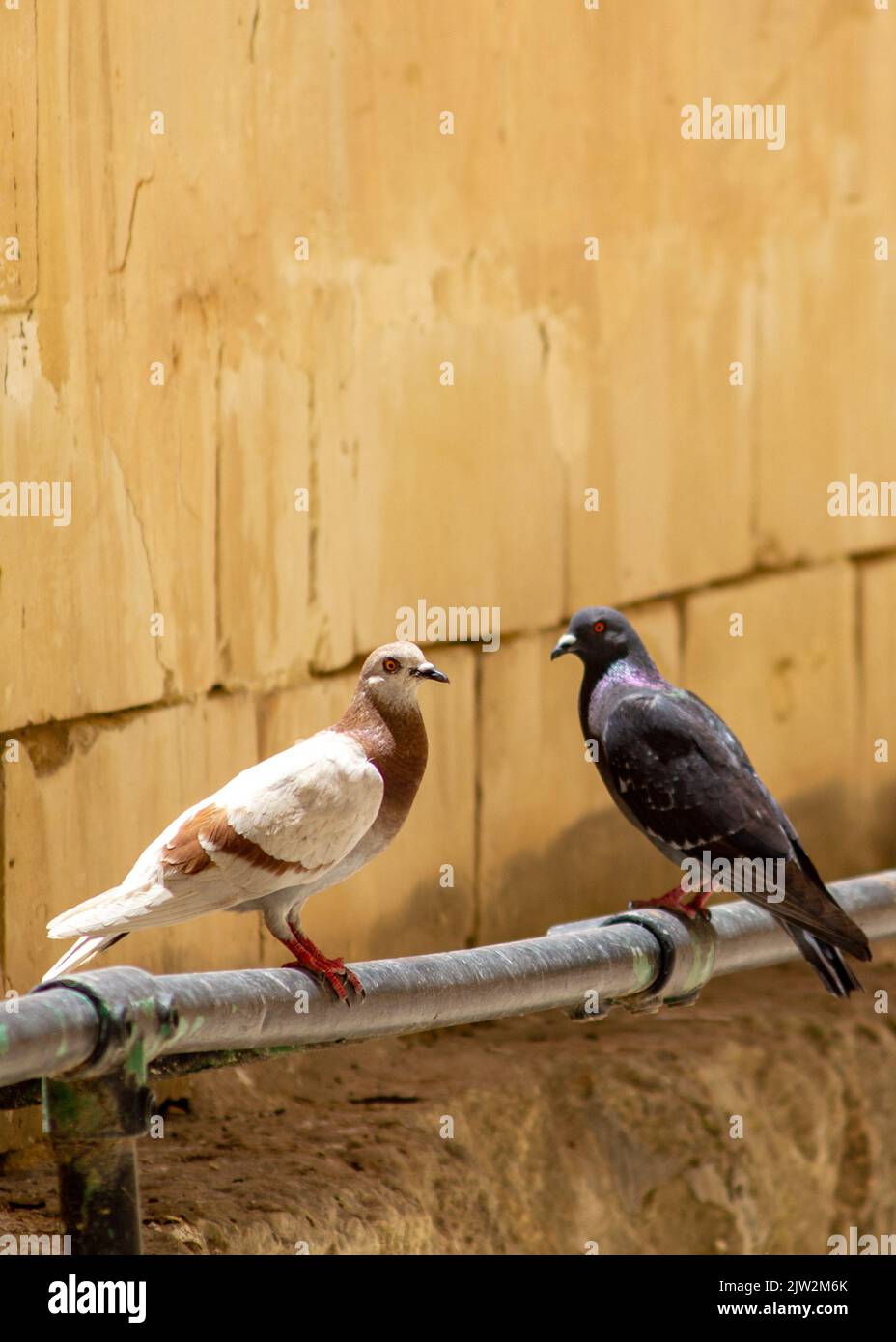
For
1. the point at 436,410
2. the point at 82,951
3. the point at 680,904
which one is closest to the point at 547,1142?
the point at 680,904

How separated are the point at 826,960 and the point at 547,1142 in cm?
129

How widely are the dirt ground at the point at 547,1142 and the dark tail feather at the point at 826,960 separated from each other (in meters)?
1.11

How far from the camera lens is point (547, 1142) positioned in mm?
5129

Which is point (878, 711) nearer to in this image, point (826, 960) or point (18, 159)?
point (826, 960)

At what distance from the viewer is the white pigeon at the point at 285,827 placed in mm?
3445

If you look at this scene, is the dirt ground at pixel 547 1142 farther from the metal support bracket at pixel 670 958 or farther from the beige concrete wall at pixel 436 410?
the metal support bracket at pixel 670 958

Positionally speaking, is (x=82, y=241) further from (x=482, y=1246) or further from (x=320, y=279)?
(x=482, y=1246)

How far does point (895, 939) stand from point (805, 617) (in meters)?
1.01

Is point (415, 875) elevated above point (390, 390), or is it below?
below

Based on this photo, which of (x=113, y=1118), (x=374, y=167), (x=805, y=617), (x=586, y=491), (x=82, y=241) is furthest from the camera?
(x=805, y=617)

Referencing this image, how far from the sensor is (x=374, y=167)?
513cm

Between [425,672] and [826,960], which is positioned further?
[826,960]

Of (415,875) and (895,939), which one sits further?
(895,939)
